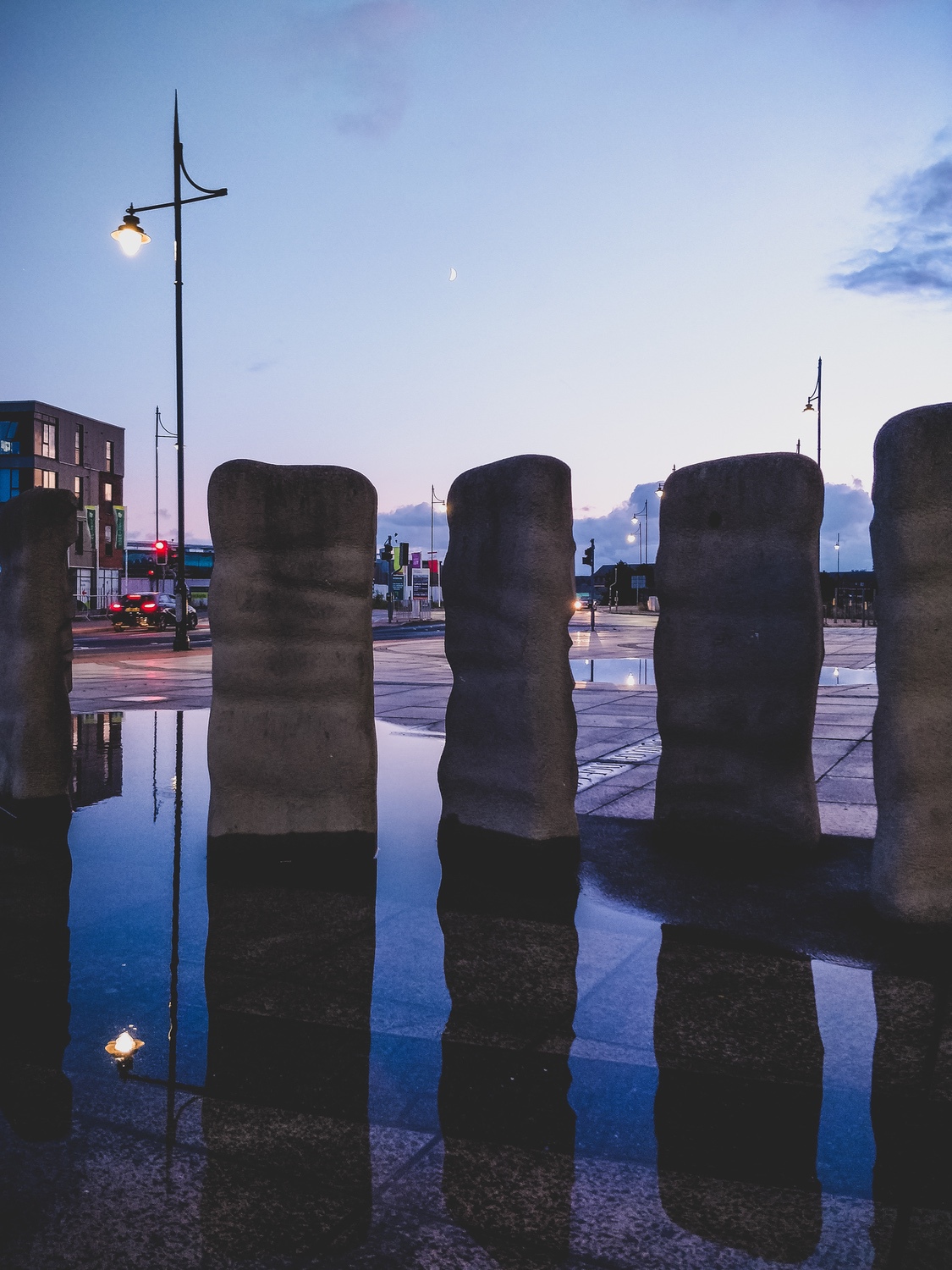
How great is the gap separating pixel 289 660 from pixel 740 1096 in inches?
143

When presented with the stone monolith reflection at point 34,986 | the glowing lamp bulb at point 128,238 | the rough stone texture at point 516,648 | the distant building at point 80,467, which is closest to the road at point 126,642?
the glowing lamp bulb at point 128,238

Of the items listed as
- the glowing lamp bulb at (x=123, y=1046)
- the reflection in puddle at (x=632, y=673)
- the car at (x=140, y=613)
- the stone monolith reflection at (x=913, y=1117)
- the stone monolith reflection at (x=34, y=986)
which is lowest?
the stone monolith reflection at (x=34, y=986)

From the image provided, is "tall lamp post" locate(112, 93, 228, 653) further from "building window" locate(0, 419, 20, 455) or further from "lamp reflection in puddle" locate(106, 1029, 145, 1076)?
"building window" locate(0, 419, 20, 455)

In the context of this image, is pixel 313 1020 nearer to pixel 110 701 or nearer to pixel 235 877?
pixel 235 877

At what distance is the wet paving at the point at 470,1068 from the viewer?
239 cm

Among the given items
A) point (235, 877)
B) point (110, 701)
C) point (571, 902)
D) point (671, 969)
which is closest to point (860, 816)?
point (571, 902)

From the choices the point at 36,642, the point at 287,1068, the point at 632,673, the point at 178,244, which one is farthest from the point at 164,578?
the point at 287,1068

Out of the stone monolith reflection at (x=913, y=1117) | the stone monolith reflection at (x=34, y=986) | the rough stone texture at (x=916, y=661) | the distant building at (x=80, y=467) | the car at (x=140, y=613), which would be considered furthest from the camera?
the distant building at (x=80, y=467)

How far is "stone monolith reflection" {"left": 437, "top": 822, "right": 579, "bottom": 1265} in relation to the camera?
2.49 metres

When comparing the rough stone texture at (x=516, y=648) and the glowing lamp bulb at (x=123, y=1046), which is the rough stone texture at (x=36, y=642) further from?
the glowing lamp bulb at (x=123, y=1046)

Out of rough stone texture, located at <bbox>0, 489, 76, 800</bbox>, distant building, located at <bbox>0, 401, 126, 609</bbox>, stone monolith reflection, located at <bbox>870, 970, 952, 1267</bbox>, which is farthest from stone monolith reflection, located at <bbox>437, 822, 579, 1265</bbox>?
distant building, located at <bbox>0, 401, 126, 609</bbox>

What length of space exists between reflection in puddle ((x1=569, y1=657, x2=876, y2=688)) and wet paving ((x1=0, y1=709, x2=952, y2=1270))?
33.8ft

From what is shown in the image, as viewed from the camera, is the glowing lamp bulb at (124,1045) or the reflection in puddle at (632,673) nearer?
the glowing lamp bulb at (124,1045)

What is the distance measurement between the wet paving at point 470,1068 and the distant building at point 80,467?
6122 centimetres
